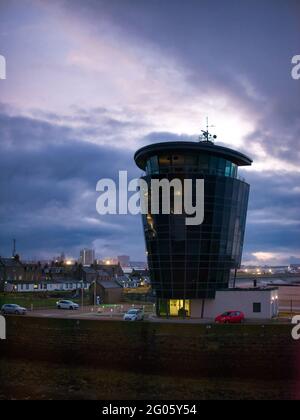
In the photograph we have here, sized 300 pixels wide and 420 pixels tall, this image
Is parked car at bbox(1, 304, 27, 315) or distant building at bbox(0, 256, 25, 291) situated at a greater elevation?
distant building at bbox(0, 256, 25, 291)

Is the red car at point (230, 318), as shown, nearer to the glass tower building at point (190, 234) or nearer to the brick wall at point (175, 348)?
the brick wall at point (175, 348)

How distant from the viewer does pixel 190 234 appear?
158 feet

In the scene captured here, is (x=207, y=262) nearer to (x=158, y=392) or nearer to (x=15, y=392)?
(x=158, y=392)

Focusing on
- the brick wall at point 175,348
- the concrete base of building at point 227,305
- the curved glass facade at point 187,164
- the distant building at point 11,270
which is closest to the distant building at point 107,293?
the concrete base of building at point 227,305

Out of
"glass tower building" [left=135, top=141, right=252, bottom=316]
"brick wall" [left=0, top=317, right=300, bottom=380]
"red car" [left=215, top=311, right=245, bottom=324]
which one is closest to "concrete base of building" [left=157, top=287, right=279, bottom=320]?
"glass tower building" [left=135, top=141, right=252, bottom=316]

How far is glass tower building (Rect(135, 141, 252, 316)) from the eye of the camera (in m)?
48.2

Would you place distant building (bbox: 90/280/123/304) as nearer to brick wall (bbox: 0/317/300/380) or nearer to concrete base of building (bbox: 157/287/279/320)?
concrete base of building (bbox: 157/287/279/320)

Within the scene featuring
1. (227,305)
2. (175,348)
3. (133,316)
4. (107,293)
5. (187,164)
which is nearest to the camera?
(175,348)

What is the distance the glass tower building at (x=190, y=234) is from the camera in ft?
158

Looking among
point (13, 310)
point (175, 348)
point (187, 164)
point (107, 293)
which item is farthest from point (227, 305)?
point (107, 293)

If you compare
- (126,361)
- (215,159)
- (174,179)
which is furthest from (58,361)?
(215,159)

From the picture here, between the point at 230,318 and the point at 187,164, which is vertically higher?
the point at 187,164

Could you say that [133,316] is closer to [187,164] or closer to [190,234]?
[190,234]
